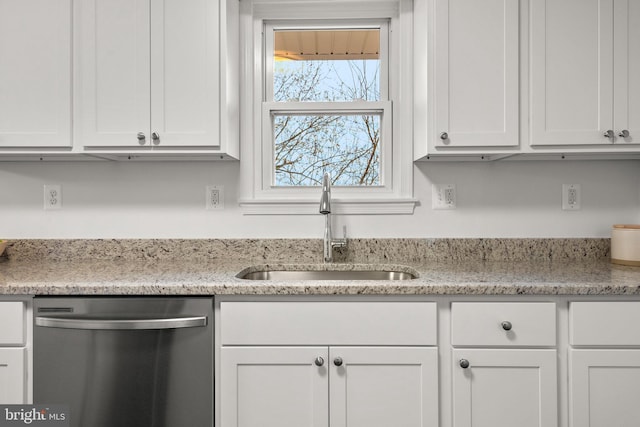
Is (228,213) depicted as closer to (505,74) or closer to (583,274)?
(505,74)

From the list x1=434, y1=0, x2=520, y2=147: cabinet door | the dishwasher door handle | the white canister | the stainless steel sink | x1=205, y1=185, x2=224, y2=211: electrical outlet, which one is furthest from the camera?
x1=205, y1=185, x2=224, y2=211: electrical outlet

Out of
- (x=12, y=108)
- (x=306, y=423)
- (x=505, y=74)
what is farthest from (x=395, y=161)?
(x=12, y=108)

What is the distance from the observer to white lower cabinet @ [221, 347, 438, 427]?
4.70 feet

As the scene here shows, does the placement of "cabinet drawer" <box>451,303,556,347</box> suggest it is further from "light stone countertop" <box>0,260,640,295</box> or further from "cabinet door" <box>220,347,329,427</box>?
"cabinet door" <box>220,347,329,427</box>

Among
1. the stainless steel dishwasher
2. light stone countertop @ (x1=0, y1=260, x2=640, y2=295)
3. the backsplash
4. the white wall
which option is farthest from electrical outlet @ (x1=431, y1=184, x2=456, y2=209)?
the stainless steel dishwasher

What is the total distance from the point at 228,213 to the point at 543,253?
1.56 m

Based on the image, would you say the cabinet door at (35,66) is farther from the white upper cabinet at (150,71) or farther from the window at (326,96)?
the window at (326,96)

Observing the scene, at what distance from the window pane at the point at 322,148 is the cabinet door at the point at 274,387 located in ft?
3.15

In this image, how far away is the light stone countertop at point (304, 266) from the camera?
1.42 metres

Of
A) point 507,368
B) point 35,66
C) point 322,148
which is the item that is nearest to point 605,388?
point 507,368

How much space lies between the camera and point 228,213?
2.08 meters

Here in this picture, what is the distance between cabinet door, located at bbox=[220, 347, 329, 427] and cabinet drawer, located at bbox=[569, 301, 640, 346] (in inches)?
34.5

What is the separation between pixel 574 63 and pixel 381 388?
4.96ft

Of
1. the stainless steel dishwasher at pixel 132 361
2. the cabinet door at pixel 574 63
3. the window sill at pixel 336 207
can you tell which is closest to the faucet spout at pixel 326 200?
the window sill at pixel 336 207
